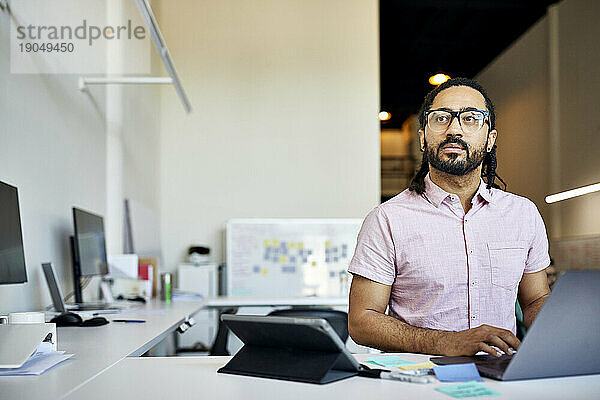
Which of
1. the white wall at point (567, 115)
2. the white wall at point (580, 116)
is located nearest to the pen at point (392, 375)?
the white wall at point (567, 115)

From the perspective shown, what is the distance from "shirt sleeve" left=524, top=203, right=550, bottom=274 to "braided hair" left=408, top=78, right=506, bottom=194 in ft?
0.61

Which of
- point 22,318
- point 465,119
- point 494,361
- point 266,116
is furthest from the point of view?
point 266,116

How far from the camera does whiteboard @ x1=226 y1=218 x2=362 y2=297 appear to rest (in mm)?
5879

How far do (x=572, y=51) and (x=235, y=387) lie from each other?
525cm

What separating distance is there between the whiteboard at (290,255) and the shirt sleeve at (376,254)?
3.95 m

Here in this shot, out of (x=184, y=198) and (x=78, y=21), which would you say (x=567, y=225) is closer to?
(x=184, y=198)

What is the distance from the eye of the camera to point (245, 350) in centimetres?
134

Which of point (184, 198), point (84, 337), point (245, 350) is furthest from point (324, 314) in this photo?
point (184, 198)

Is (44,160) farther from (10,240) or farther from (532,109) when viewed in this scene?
(532,109)

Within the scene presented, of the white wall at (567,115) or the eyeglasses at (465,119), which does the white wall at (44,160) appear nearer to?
the eyeglasses at (465,119)

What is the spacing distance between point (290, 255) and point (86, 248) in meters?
2.83

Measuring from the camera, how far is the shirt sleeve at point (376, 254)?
192 cm

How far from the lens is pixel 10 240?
2209 mm

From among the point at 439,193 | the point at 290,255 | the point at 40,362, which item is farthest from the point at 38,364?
the point at 290,255
